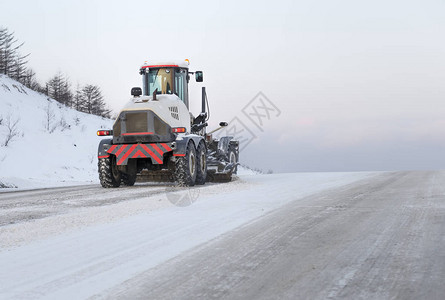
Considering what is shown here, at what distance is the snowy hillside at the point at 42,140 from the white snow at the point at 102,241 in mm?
9622

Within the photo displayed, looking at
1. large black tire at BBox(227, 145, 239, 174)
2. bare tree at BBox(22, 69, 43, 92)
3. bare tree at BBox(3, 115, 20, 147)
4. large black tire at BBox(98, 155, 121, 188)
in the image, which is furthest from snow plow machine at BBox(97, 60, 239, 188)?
bare tree at BBox(22, 69, 43, 92)

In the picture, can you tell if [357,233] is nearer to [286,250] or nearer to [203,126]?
[286,250]

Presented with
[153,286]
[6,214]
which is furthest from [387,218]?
[6,214]

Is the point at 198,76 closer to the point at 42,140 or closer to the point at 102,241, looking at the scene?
the point at 102,241

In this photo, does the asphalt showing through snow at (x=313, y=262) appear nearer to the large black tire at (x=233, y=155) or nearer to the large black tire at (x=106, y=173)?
the large black tire at (x=106, y=173)

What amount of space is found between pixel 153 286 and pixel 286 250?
144 centimetres

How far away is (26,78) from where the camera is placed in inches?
2099

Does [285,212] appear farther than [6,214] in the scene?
No

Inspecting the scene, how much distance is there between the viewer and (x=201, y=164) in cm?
1317

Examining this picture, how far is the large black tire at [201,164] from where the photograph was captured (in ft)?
42.5

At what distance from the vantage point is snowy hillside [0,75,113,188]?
21547 millimetres

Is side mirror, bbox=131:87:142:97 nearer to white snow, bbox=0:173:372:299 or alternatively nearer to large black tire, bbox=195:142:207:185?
large black tire, bbox=195:142:207:185

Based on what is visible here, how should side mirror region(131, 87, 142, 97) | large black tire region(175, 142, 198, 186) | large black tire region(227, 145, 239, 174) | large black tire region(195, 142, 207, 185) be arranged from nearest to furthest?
large black tire region(175, 142, 198, 186)
side mirror region(131, 87, 142, 97)
large black tire region(195, 142, 207, 185)
large black tire region(227, 145, 239, 174)

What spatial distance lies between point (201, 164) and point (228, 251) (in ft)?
29.6
